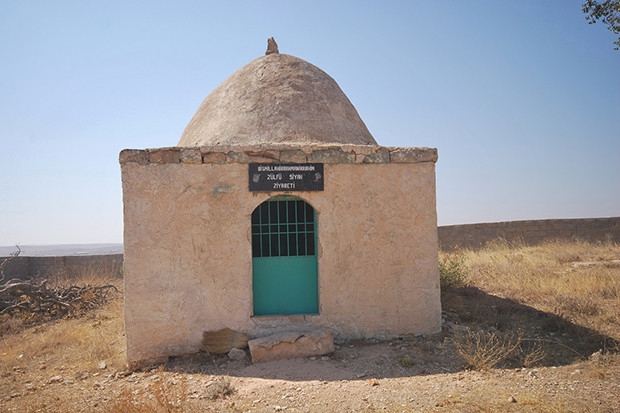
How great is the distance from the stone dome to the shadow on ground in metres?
2.95

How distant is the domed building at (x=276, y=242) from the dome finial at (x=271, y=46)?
7.92ft

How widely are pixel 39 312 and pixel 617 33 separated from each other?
41.7 feet

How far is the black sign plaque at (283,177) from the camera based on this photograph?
5887mm

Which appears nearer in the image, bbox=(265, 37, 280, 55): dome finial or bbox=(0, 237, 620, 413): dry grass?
bbox=(0, 237, 620, 413): dry grass

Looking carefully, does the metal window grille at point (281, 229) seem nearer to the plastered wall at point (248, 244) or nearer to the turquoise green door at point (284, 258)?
the turquoise green door at point (284, 258)

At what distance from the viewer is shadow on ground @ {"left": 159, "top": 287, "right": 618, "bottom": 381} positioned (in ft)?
16.8

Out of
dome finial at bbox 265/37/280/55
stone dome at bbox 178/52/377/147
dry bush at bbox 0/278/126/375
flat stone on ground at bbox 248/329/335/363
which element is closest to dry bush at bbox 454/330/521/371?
flat stone on ground at bbox 248/329/335/363

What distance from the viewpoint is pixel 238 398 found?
447 cm

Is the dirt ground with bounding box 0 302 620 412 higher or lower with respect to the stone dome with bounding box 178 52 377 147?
lower

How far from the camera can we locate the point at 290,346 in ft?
18.0

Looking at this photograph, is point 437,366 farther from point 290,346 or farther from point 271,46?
point 271,46

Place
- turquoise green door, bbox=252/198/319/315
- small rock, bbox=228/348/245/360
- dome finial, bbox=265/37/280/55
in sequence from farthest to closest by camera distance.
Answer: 1. dome finial, bbox=265/37/280/55
2. turquoise green door, bbox=252/198/319/315
3. small rock, bbox=228/348/245/360

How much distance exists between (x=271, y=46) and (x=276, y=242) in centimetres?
386

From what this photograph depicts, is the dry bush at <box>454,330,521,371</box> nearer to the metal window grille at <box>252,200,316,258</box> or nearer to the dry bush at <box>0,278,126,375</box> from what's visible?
the metal window grille at <box>252,200,316,258</box>
